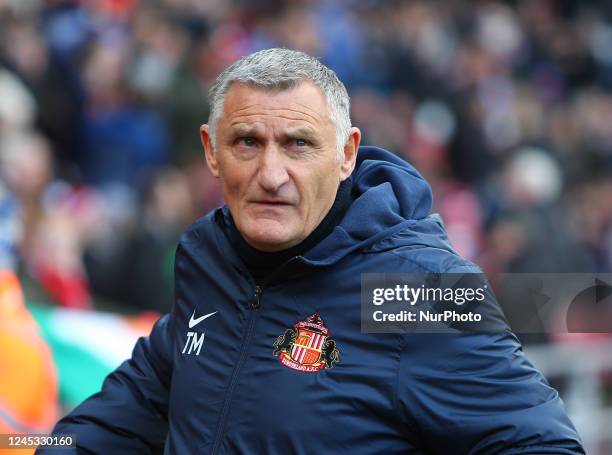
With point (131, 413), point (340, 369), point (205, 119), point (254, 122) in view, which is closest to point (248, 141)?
point (254, 122)

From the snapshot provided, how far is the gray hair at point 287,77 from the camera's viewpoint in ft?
10.0

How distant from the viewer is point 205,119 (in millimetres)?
10133

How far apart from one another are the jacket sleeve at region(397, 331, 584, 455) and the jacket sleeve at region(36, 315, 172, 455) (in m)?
0.84

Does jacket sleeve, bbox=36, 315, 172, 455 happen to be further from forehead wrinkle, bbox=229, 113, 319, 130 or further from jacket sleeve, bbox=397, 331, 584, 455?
jacket sleeve, bbox=397, 331, 584, 455

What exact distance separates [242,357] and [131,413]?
51 centimetres

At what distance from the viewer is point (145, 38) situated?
10.7 meters

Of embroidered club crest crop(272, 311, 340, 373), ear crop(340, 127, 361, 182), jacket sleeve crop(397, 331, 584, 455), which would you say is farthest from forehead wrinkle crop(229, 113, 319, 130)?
jacket sleeve crop(397, 331, 584, 455)

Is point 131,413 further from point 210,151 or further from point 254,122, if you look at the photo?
point 254,122

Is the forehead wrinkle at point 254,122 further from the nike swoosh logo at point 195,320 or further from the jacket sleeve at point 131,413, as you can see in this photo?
the jacket sleeve at point 131,413

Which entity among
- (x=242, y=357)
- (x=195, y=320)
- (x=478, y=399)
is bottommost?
(x=478, y=399)

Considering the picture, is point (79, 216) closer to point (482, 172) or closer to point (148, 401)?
point (482, 172)

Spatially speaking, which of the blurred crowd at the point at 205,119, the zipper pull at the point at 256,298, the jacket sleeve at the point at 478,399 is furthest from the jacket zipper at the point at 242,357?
the blurred crowd at the point at 205,119

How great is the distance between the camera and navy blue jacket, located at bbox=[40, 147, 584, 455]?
110 inches

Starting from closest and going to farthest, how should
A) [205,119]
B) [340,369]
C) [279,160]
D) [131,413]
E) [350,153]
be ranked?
[340,369]
[279,160]
[350,153]
[131,413]
[205,119]
